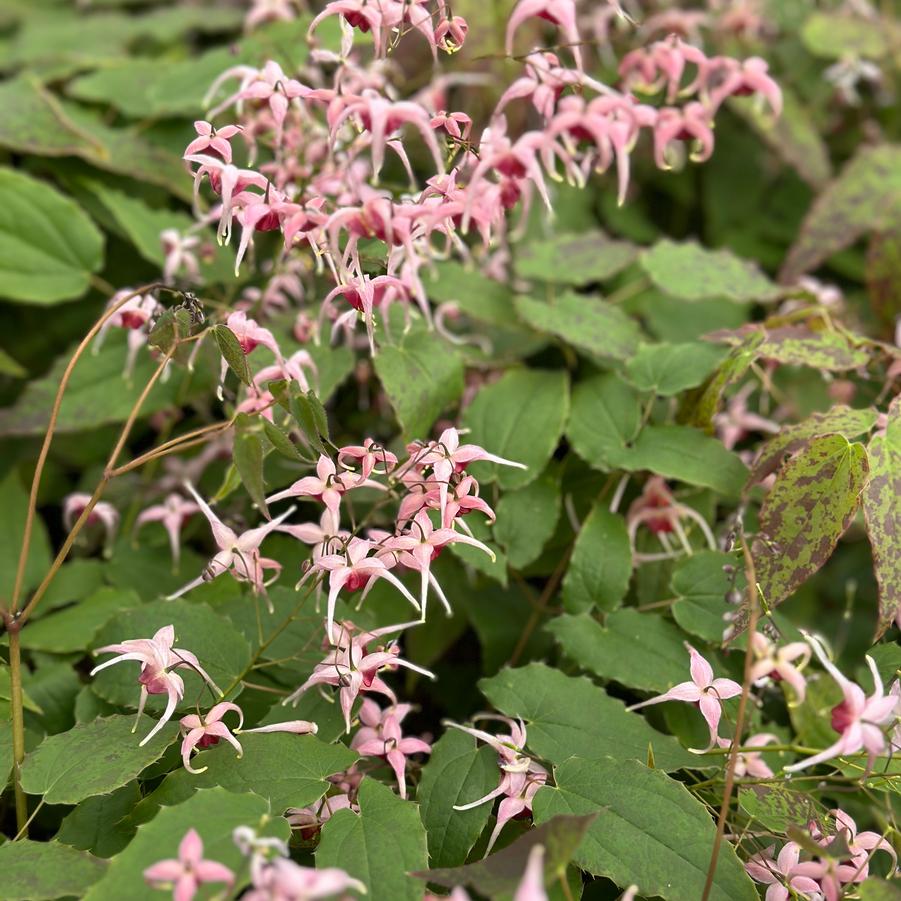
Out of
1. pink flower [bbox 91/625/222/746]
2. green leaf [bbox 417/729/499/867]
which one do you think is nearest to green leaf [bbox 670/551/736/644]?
green leaf [bbox 417/729/499/867]

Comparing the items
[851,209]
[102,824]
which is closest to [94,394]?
[102,824]

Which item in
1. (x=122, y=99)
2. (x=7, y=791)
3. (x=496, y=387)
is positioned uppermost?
A: (x=122, y=99)

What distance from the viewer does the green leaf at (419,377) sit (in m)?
0.95

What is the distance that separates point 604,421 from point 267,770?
1.66 feet

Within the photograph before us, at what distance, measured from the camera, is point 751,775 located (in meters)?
0.84

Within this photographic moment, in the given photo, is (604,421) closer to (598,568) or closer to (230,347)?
(598,568)

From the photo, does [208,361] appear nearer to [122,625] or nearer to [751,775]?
[122,625]

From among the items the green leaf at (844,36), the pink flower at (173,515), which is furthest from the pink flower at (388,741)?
the green leaf at (844,36)

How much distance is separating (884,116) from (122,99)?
4.28 ft

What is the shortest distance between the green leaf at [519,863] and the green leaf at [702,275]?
0.75m

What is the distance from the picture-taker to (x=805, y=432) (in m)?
0.92

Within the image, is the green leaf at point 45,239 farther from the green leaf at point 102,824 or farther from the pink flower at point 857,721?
the pink flower at point 857,721

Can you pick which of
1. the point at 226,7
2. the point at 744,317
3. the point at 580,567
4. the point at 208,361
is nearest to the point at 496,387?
the point at 580,567

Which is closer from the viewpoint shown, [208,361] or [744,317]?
[208,361]
